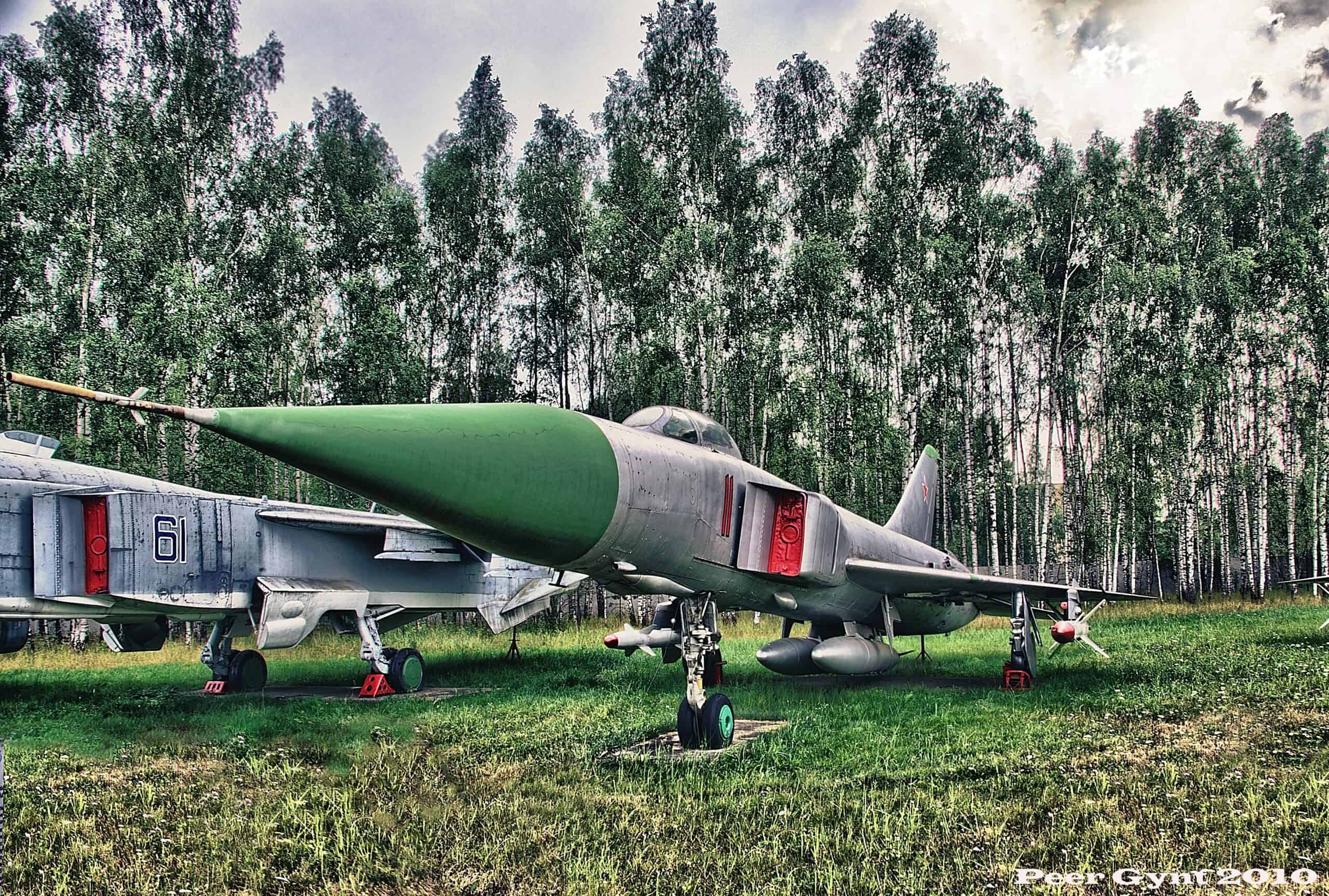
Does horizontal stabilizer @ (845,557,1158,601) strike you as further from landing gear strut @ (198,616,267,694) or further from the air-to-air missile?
landing gear strut @ (198,616,267,694)

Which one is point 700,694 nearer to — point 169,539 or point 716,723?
point 716,723

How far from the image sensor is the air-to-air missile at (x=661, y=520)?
389cm

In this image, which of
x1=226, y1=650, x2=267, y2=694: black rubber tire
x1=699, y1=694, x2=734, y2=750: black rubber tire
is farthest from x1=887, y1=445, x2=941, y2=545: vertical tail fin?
x1=226, y1=650, x2=267, y2=694: black rubber tire

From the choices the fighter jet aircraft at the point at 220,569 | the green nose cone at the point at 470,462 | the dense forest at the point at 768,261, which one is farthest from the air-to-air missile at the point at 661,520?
the dense forest at the point at 768,261

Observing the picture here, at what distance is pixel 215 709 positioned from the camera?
9039 millimetres

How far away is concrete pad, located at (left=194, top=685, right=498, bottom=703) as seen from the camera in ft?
32.6

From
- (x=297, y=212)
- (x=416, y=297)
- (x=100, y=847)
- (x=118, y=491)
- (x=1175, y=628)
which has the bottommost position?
(x=1175, y=628)

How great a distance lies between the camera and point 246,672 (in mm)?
10812

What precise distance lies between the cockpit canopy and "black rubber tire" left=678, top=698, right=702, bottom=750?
6.63ft

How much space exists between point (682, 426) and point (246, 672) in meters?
7.44

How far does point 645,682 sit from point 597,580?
4922 millimetres

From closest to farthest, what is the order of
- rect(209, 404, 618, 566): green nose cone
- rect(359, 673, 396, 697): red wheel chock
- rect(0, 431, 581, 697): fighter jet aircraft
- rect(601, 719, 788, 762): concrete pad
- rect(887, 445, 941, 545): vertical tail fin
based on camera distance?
rect(209, 404, 618, 566): green nose cone < rect(601, 719, 788, 762): concrete pad < rect(0, 431, 581, 697): fighter jet aircraft < rect(359, 673, 396, 697): red wheel chock < rect(887, 445, 941, 545): vertical tail fin

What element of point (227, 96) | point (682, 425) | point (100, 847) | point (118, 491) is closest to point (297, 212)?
point (227, 96)

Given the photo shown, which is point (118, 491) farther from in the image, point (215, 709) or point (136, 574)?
point (215, 709)
